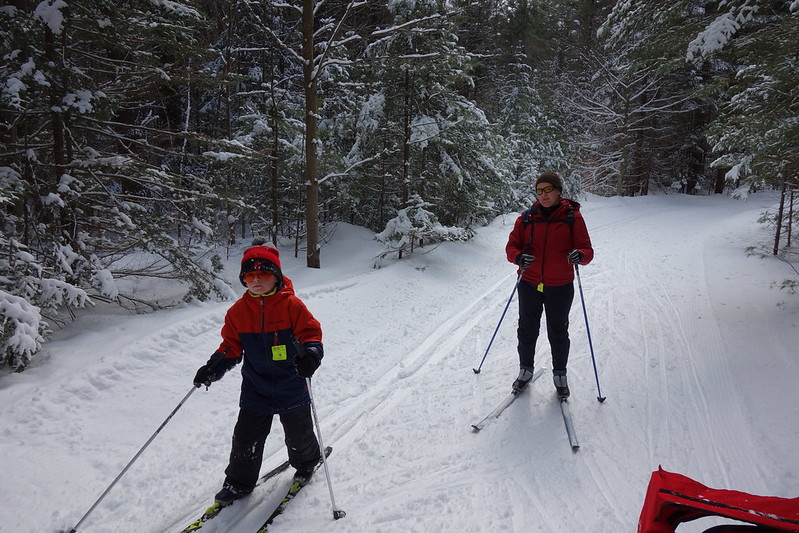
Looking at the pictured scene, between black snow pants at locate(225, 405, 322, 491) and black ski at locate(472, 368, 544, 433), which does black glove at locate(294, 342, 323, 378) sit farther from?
black ski at locate(472, 368, 544, 433)

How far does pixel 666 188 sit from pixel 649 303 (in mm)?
27891

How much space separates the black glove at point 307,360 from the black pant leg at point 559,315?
8.43 ft

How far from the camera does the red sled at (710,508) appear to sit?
5.13ft

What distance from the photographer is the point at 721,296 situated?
25.2 ft

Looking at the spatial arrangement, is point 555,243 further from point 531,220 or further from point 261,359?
point 261,359

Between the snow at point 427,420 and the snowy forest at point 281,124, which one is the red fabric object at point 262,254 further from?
the snowy forest at point 281,124

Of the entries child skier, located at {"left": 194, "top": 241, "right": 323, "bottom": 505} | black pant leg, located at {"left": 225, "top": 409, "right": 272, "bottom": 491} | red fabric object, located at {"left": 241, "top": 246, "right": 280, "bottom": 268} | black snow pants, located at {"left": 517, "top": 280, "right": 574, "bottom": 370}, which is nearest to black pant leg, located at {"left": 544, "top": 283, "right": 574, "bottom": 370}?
black snow pants, located at {"left": 517, "top": 280, "right": 574, "bottom": 370}

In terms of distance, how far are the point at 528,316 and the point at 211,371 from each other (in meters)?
3.19

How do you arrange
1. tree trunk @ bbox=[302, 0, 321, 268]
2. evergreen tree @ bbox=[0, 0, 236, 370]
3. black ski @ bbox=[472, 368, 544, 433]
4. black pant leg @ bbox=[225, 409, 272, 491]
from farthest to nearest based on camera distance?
1. tree trunk @ bbox=[302, 0, 321, 268]
2. evergreen tree @ bbox=[0, 0, 236, 370]
3. black ski @ bbox=[472, 368, 544, 433]
4. black pant leg @ bbox=[225, 409, 272, 491]

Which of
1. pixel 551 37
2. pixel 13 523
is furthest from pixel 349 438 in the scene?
pixel 551 37

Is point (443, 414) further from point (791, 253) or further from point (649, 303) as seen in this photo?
point (791, 253)

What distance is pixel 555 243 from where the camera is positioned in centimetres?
437

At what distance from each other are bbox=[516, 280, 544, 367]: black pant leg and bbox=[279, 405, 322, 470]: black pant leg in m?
2.48

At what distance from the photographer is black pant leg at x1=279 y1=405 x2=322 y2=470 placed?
3359 mm
